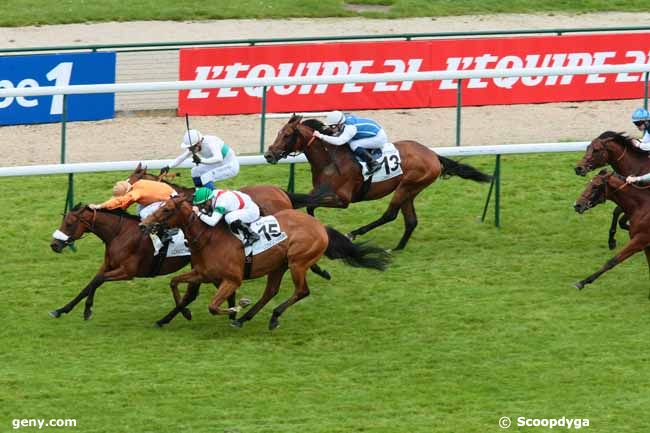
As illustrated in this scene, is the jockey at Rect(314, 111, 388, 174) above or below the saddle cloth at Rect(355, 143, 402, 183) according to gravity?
above

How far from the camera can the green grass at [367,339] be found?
11.5 metres

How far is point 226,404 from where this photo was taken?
38.2 ft

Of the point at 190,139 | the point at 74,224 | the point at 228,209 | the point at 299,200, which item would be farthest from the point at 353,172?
the point at 74,224

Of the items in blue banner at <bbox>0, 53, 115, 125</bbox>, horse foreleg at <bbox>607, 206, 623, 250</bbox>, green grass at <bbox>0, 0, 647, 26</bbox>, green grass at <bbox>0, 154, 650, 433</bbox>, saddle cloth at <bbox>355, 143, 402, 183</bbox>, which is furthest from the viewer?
green grass at <bbox>0, 0, 647, 26</bbox>

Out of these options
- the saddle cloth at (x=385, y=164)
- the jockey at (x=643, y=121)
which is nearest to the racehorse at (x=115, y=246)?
the saddle cloth at (x=385, y=164)

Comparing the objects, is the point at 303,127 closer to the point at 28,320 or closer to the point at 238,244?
the point at 238,244

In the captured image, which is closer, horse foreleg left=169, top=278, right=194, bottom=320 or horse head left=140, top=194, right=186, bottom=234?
horse head left=140, top=194, right=186, bottom=234

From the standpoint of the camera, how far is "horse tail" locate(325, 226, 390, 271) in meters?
13.4

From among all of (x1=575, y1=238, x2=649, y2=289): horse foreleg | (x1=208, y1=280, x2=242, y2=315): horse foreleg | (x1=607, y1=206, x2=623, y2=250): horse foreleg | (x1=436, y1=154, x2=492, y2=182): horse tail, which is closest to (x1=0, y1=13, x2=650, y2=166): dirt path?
(x1=436, y1=154, x2=492, y2=182): horse tail

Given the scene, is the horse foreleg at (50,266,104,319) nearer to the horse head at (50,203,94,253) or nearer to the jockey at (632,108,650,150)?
the horse head at (50,203,94,253)

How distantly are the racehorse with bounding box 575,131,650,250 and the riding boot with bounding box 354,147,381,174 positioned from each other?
173 centimetres

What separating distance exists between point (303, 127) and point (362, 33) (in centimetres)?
793

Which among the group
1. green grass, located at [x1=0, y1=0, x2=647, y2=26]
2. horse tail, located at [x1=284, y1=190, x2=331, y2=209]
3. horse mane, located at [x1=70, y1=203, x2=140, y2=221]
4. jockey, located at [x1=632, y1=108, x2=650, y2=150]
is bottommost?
green grass, located at [x1=0, y1=0, x2=647, y2=26]

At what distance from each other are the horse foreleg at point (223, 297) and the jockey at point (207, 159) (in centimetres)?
128
